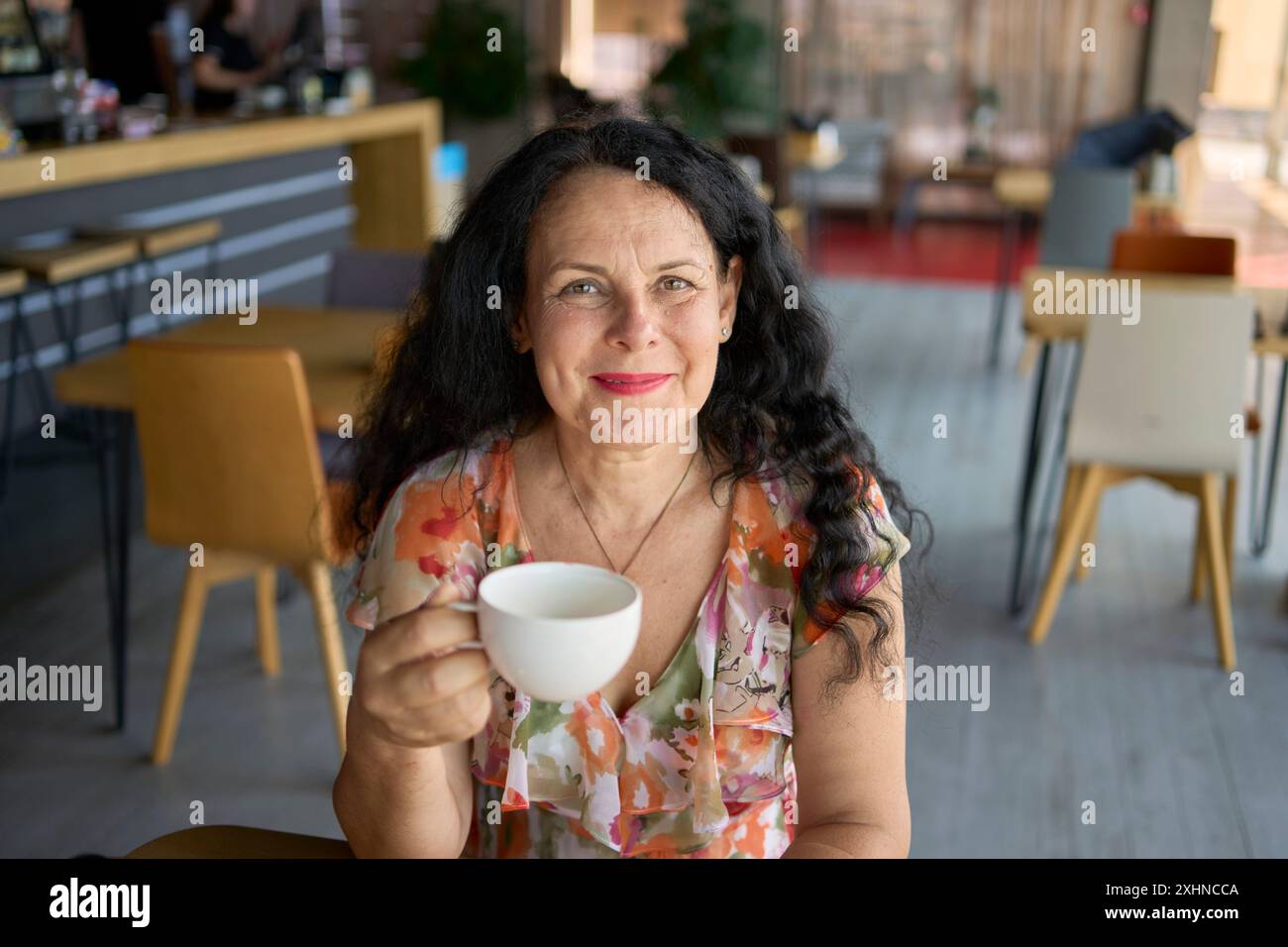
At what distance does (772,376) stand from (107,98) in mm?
4083

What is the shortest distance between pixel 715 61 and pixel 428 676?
8677 mm

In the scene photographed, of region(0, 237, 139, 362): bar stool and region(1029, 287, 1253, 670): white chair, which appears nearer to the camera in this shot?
region(1029, 287, 1253, 670): white chair

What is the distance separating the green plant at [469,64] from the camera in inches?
344

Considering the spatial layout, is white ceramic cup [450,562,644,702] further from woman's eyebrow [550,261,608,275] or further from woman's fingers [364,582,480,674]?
woman's eyebrow [550,261,608,275]

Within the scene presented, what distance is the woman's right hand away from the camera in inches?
32.8

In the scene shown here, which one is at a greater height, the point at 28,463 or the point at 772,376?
the point at 772,376

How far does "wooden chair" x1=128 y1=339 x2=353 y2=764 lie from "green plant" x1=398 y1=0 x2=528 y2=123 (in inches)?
270

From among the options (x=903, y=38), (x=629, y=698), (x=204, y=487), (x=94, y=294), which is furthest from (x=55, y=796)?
(x=903, y=38)

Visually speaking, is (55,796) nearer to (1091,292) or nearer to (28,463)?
(28,463)

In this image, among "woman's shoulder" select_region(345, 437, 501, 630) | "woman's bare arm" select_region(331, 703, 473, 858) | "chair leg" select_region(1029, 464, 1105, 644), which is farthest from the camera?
"chair leg" select_region(1029, 464, 1105, 644)

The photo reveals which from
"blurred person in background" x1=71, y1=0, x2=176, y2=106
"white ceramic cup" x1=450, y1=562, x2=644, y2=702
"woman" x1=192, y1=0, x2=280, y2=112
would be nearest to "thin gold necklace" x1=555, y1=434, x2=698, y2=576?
"white ceramic cup" x1=450, y1=562, x2=644, y2=702

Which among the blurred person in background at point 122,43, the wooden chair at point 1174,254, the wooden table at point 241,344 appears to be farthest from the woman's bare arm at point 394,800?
the blurred person in background at point 122,43
